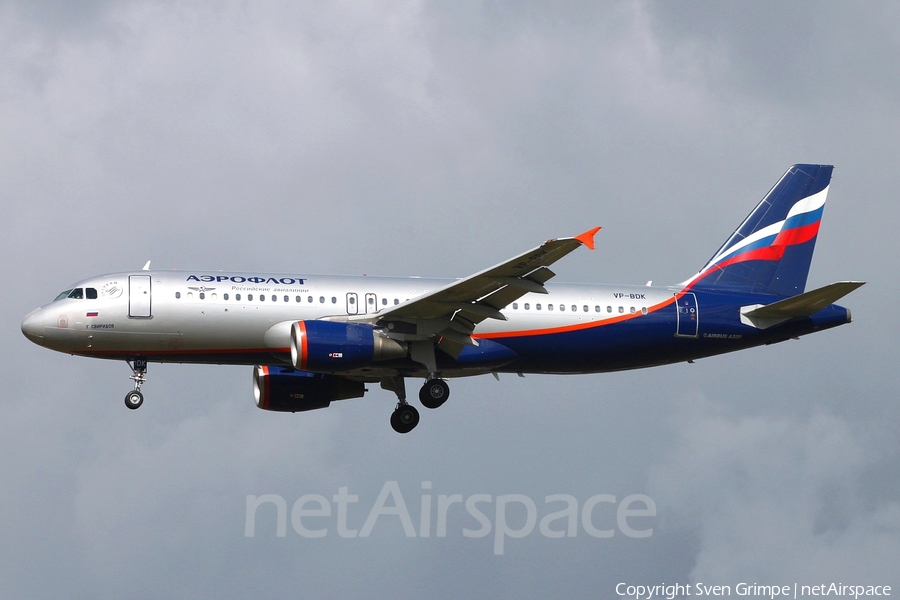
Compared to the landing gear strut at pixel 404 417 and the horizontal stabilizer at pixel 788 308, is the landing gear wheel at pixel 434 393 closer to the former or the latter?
the landing gear strut at pixel 404 417

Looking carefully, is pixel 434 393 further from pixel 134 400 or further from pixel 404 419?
pixel 134 400

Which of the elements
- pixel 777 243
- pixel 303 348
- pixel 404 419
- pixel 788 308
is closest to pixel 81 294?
pixel 303 348

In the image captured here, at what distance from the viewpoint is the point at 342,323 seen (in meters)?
37.2

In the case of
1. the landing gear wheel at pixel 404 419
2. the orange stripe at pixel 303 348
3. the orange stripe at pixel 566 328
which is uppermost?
the orange stripe at pixel 566 328

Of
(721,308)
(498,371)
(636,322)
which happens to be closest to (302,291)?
(498,371)

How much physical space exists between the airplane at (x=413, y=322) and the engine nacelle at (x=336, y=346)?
4 cm

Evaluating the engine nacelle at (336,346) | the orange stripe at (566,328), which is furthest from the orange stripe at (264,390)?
the orange stripe at (566,328)

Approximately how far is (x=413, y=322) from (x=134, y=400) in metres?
8.53

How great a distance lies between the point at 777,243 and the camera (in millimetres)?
44000

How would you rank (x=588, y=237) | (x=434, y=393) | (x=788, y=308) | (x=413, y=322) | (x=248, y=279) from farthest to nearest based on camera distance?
(x=788, y=308) < (x=434, y=393) < (x=248, y=279) < (x=413, y=322) < (x=588, y=237)

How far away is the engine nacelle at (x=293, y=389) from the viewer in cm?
4172

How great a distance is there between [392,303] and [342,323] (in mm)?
2081

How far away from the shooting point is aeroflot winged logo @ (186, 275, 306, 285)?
124ft

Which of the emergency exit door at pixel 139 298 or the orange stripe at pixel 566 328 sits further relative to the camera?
the orange stripe at pixel 566 328
